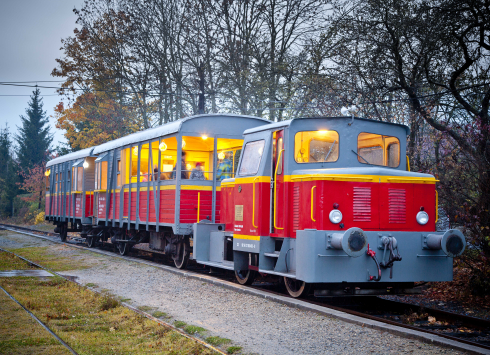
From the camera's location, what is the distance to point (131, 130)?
30.4m

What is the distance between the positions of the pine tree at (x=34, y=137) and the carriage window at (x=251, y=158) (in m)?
47.9

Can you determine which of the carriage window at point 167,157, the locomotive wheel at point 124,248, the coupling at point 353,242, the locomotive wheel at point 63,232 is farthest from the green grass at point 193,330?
the locomotive wheel at point 63,232

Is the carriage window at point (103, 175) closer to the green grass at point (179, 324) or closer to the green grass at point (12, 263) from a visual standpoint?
the green grass at point (12, 263)

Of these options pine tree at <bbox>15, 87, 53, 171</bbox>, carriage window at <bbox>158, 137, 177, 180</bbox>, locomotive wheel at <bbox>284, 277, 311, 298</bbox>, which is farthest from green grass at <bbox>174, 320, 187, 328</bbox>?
pine tree at <bbox>15, 87, 53, 171</bbox>

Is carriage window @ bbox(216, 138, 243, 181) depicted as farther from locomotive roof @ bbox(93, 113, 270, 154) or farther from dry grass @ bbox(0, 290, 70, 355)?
dry grass @ bbox(0, 290, 70, 355)

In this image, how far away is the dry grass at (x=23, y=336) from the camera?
18.1ft

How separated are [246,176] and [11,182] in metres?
45.9

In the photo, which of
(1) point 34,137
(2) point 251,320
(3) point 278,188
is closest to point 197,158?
(3) point 278,188

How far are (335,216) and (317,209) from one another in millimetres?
283

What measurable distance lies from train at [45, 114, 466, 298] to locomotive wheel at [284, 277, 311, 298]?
0.02m

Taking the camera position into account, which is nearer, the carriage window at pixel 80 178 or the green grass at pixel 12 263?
the green grass at pixel 12 263

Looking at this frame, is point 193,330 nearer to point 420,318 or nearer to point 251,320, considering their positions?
point 251,320

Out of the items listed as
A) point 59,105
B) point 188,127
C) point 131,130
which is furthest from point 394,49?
point 59,105

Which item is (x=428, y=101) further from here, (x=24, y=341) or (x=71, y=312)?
(x=24, y=341)
